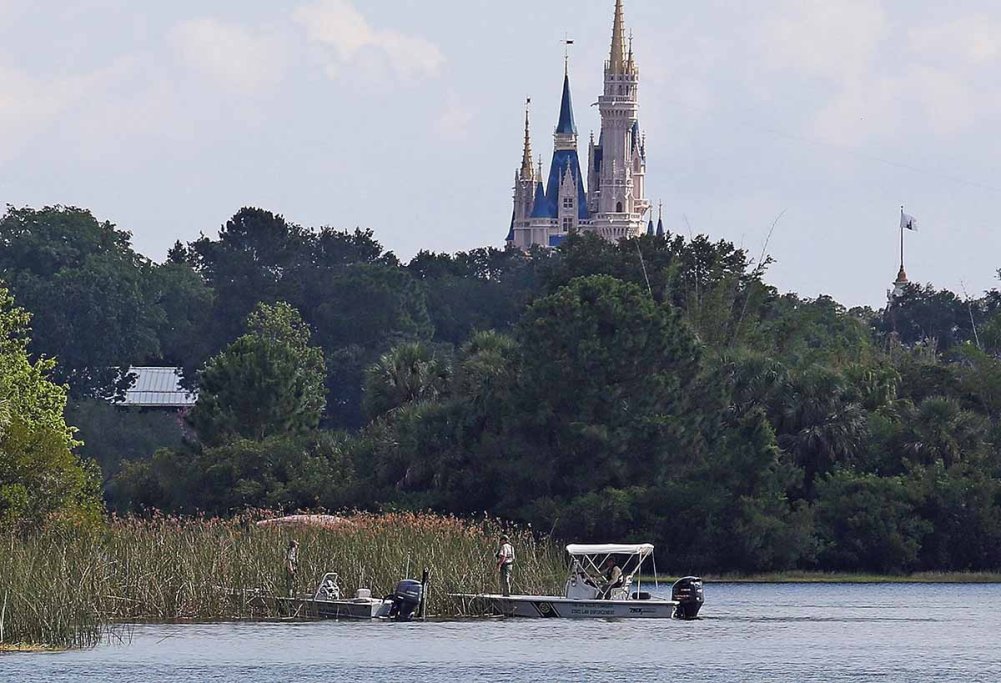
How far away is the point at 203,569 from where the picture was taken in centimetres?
4988

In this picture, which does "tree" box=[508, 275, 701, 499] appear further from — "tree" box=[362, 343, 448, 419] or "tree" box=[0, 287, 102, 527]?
"tree" box=[0, 287, 102, 527]

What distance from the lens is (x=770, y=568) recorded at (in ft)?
255

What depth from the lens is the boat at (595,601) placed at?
53.0 metres

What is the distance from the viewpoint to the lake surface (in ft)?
141

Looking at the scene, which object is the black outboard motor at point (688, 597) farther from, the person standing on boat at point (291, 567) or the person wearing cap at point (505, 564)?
the person standing on boat at point (291, 567)

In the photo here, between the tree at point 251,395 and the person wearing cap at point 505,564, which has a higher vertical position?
the tree at point 251,395

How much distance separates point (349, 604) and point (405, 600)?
129 centimetres

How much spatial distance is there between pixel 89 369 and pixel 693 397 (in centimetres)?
6673

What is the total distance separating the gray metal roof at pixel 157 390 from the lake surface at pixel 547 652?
302ft

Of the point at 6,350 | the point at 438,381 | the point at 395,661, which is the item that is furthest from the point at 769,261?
the point at 395,661

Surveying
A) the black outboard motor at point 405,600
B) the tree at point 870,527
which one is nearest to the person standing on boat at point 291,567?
the black outboard motor at point 405,600

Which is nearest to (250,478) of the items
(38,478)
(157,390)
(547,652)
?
(38,478)

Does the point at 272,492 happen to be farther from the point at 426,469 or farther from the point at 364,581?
the point at 364,581

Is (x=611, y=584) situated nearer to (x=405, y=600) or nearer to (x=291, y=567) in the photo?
(x=405, y=600)
